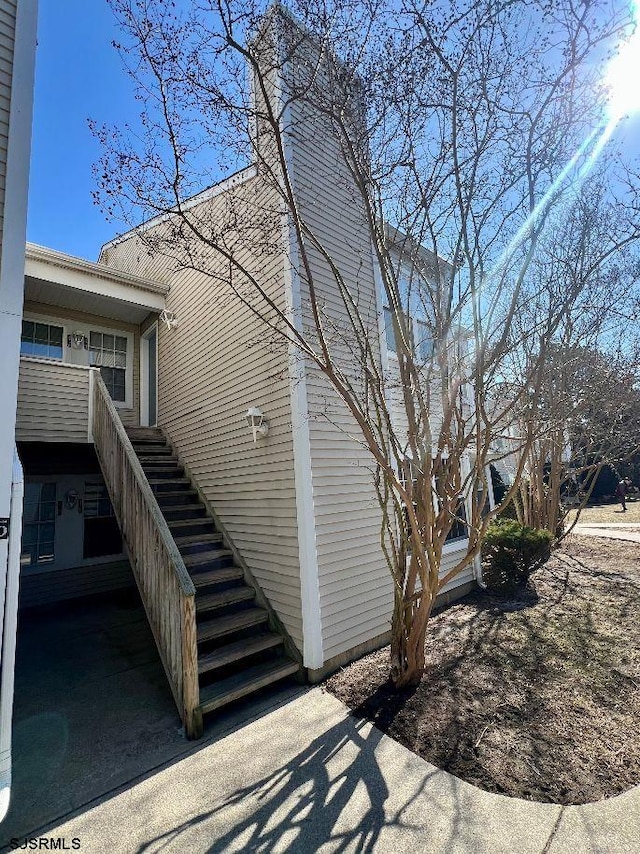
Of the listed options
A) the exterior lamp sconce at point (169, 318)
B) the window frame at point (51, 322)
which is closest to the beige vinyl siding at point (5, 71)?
the exterior lamp sconce at point (169, 318)

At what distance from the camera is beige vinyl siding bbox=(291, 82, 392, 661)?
4699 mm

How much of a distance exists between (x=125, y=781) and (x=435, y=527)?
9.86 ft

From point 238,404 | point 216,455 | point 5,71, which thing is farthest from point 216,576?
point 5,71

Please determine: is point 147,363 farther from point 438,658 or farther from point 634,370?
point 634,370

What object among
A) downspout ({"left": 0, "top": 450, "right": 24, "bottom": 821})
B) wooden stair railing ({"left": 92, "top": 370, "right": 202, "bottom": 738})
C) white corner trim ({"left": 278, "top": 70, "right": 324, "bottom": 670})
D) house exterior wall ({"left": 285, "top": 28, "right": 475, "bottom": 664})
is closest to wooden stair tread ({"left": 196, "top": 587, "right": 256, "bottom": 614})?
wooden stair railing ({"left": 92, "top": 370, "right": 202, "bottom": 738})

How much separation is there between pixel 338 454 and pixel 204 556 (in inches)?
83.9

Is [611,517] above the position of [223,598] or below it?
below

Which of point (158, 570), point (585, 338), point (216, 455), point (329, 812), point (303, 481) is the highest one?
point (585, 338)

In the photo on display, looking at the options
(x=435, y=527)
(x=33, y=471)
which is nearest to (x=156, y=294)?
(x=33, y=471)

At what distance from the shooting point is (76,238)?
6305 millimetres

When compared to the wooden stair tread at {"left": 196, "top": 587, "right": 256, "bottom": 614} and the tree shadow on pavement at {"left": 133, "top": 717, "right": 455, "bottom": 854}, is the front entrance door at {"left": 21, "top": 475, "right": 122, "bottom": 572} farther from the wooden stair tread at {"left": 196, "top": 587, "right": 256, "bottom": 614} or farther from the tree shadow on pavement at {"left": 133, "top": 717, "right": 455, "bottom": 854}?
the tree shadow on pavement at {"left": 133, "top": 717, "right": 455, "bottom": 854}

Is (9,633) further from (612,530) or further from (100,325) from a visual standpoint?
(612,530)

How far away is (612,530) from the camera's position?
12.1 metres

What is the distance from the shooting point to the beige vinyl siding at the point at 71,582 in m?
7.17
